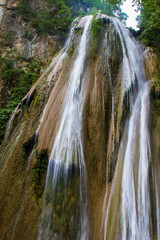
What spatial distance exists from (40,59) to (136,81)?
8516mm

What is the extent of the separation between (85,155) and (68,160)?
52cm

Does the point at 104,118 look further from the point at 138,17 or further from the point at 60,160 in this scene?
the point at 138,17

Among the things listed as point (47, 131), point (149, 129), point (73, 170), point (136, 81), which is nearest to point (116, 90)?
point (136, 81)

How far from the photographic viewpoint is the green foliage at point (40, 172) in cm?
417

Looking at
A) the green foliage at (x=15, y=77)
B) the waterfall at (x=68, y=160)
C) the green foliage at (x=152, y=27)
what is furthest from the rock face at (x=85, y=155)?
the green foliage at (x=15, y=77)

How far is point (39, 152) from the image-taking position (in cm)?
472

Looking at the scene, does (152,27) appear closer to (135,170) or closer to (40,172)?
(135,170)

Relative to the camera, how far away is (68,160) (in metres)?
4.25

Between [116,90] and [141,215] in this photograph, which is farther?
[116,90]

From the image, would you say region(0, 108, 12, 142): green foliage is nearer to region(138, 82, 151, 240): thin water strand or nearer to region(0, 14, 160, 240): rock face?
region(0, 14, 160, 240): rock face

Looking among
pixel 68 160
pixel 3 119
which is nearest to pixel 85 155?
pixel 68 160

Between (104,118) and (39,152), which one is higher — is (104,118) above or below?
above

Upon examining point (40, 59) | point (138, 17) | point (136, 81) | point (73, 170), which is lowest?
point (73, 170)

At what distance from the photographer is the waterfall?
3740 millimetres
